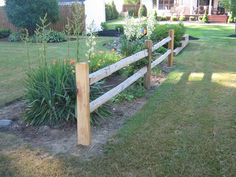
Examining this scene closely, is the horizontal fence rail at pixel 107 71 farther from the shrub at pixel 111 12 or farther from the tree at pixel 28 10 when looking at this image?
the shrub at pixel 111 12

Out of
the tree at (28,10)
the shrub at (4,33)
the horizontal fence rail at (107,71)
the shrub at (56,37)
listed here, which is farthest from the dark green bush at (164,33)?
the shrub at (4,33)

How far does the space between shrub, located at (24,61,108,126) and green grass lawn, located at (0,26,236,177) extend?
0.52 meters

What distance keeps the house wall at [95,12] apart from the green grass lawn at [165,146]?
511 inches

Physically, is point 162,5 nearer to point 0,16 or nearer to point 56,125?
point 0,16

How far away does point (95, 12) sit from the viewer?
1925 centimetres

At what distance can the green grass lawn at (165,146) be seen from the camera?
3.30 meters

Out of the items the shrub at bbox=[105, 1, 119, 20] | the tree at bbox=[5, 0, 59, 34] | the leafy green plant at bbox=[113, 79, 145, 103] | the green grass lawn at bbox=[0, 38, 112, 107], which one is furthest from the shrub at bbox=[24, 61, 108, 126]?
the shrub at bbox=[105, 1, 119, 20]

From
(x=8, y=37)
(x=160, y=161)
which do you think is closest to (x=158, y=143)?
(x=160, y=161)

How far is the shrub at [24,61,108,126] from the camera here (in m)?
4.46

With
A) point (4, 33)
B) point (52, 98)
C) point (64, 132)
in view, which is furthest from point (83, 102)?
point (4, 33)

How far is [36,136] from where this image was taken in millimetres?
4184

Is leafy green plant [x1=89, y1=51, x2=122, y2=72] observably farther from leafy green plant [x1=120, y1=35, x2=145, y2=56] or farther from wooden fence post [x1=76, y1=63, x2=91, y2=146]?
wooden fence post [x1=76, y1=63, x2=91, y2=146]

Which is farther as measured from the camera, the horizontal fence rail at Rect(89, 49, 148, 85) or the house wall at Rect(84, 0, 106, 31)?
the house wall at Rect(84, 0, 106, 31)

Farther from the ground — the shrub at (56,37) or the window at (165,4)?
the window at (165,4)
